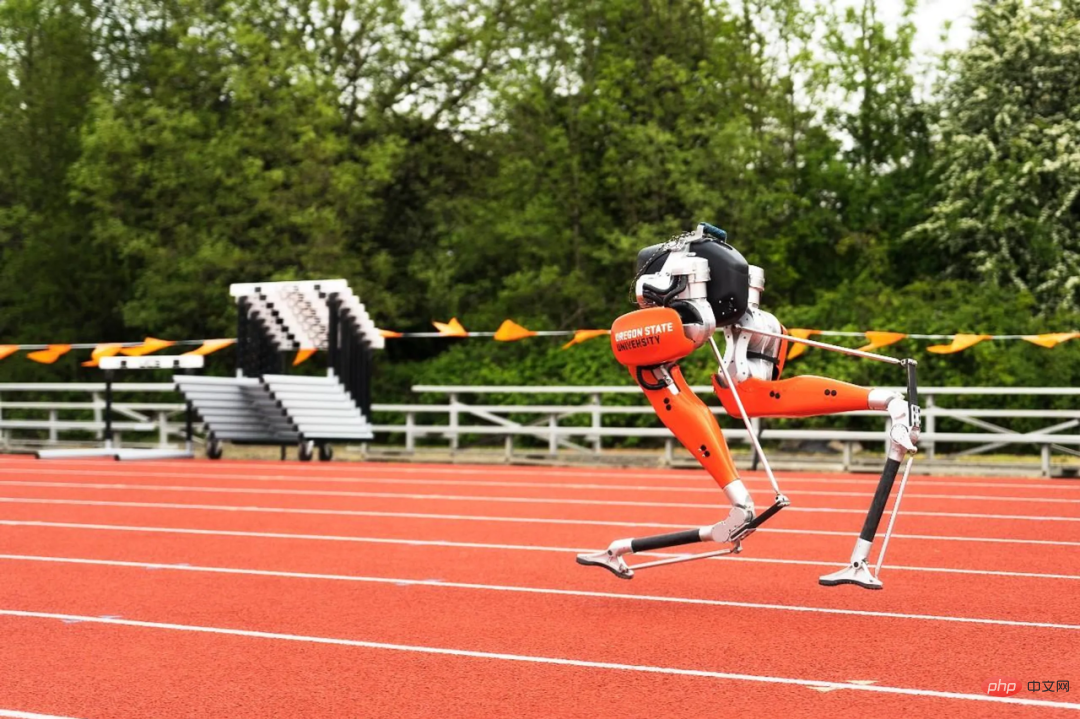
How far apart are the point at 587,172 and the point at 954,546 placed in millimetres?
21204

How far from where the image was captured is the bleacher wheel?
69.3ft

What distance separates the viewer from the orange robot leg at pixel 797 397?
7500 millimetres

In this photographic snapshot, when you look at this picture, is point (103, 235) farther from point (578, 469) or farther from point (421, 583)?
point (421, 583)

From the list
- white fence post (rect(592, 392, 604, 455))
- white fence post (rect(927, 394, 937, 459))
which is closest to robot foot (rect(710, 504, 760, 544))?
white fence post (rect(927, 394, 937, 459))

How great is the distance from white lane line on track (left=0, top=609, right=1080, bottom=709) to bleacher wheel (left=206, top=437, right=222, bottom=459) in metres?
13.4

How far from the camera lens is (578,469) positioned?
63.1 ft

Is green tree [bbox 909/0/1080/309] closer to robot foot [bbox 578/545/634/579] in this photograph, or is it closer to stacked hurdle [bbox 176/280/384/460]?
stacked hurdle [bbox 176/280/384/460]

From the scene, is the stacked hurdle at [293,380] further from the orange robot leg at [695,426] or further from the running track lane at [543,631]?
the orange robot leg at [695,426]

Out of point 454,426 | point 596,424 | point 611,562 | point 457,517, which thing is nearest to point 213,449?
point 454,426

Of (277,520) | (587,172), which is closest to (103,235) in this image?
(587,172)

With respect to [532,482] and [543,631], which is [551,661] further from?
[532,482]

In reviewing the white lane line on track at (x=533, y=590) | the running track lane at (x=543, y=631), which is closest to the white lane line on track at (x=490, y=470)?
the white lane line on track at (x=533, y=590)

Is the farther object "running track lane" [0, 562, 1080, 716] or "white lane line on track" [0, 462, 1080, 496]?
"white lane line on track" [0, 462, 1080, 496]

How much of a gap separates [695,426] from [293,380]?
44.1 ft
